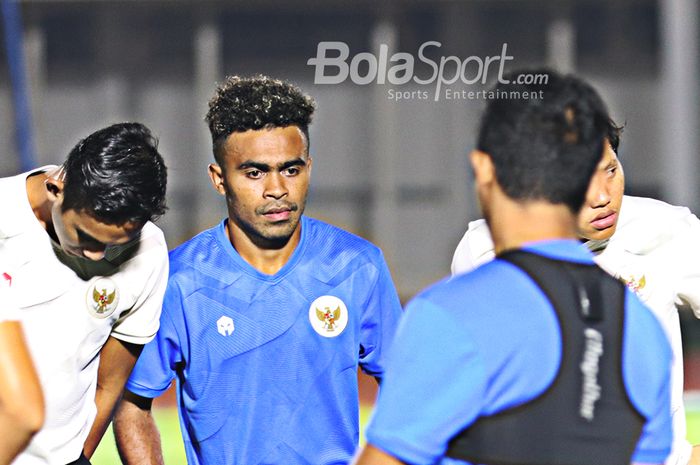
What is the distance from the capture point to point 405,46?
1499 cm

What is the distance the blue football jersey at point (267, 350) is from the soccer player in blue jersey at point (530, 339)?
1.56 metres

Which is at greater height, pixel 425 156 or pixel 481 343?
pixel 481 343

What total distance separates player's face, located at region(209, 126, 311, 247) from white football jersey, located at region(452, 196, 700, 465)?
67 cm

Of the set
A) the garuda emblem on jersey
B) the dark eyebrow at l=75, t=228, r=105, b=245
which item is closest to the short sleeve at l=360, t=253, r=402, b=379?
the garuda emblem on jersey

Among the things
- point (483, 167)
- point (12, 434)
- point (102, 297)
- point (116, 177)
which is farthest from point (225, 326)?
point (483, 167)

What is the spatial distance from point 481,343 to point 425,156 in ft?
43.0

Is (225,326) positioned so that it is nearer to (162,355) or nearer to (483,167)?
(162,355)

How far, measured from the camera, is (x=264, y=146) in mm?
3957

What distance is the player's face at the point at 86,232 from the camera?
3520mm

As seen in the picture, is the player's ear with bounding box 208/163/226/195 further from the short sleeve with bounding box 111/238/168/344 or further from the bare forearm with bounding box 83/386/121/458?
the bare forearm with bounding box 83/386/121/458

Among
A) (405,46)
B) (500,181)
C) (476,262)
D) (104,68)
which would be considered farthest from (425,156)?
(500,181)

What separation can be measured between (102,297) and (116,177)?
455mm

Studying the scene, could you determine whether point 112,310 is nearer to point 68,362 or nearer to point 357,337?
point 68,362

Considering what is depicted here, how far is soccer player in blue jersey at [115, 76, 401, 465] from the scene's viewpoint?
12.6 feet
